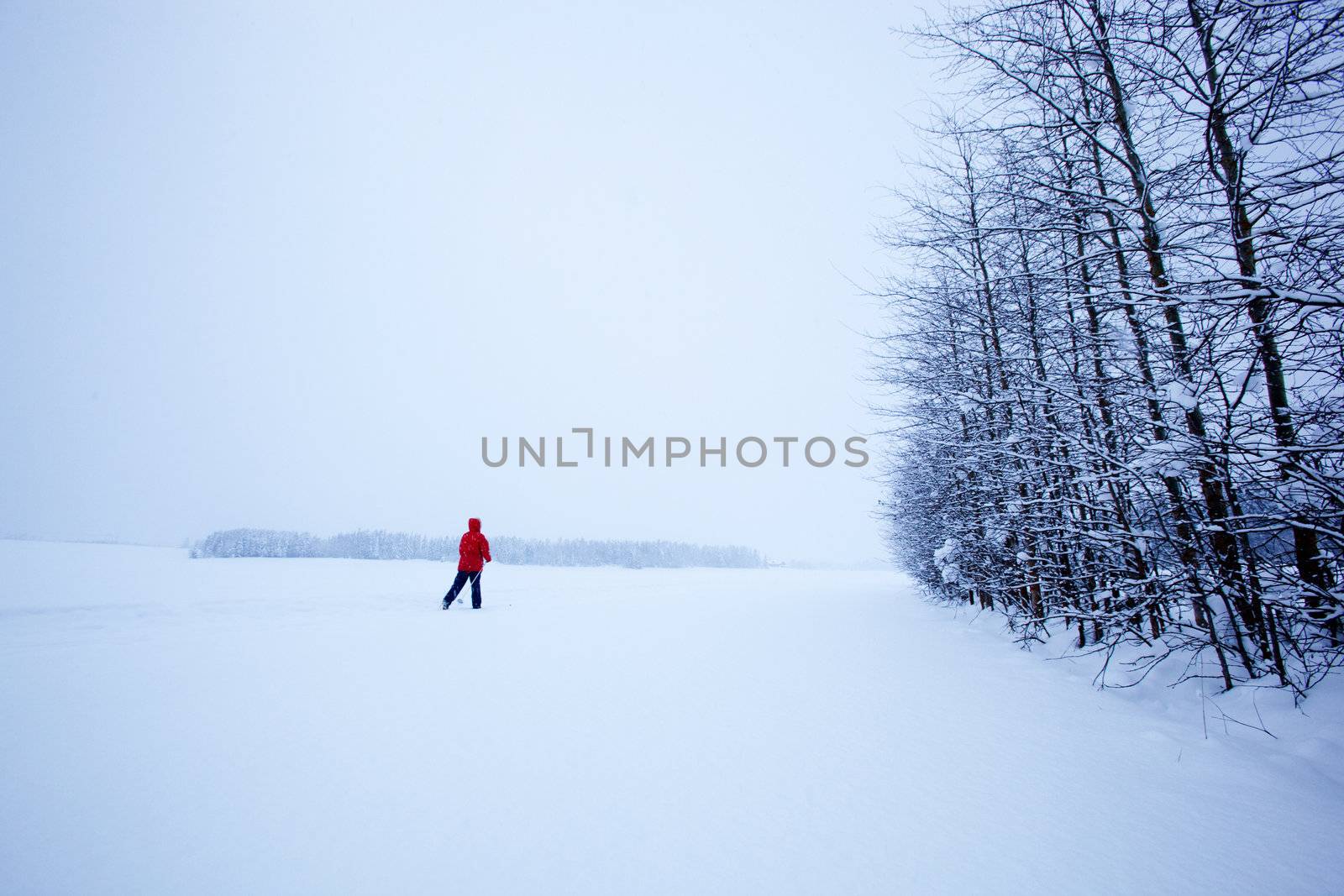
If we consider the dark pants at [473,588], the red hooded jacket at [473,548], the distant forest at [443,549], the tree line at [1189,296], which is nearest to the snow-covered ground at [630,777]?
the tree line at [1189,296]

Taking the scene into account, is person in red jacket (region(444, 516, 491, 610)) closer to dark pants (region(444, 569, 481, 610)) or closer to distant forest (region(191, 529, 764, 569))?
dark pants (region(444, 569, 481, 610))

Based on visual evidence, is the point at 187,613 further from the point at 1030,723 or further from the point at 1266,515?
the point at 1266,515

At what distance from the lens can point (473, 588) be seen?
873cm

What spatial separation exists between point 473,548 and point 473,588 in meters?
0.67

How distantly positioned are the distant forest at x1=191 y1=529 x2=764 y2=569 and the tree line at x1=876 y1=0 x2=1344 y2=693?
49196 mm

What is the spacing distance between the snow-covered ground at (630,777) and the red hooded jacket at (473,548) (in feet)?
12.5

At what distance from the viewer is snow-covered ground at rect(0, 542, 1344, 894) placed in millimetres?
1890

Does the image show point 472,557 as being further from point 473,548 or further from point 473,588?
point 473,588

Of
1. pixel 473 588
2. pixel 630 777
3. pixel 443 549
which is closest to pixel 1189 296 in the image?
pixel 630 777

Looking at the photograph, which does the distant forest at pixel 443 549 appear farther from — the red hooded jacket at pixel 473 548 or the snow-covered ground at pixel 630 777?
the snow-covered ground at pixel 630 777

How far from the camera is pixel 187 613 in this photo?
6910 mm

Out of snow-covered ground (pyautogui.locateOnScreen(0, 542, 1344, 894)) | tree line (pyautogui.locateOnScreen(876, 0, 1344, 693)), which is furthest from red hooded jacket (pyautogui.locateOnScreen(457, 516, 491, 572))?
tree line (pyautogui.locateOnScreen(876, 0, 1344, 693))

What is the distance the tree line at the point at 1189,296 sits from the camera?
296cm

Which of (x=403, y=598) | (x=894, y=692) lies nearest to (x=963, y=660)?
(x=894, y=692)
